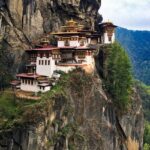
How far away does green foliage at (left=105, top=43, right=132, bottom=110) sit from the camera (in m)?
64.3

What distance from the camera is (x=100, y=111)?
60719 mm

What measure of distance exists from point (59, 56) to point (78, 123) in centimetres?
1025

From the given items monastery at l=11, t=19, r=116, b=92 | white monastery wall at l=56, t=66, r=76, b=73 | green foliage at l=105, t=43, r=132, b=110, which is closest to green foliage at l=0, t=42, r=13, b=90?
monastery at l=11, t=19, r=116, b=92

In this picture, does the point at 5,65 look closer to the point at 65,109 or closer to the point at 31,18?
the point at 31,18

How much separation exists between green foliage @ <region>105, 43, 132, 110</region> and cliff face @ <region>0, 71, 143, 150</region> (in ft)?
5.56

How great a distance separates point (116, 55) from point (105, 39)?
5.98m

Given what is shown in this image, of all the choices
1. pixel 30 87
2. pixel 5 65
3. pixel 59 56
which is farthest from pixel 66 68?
pixel 5 65

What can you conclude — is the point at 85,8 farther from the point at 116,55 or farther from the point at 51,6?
the point at 116,55

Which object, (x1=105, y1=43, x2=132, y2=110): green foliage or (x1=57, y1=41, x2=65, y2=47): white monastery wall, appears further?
(x1=57, y1=41, x2=65, y2=47): white monastery wall

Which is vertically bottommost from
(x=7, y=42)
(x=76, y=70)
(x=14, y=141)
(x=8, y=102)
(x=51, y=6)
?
(x=14, y=141)

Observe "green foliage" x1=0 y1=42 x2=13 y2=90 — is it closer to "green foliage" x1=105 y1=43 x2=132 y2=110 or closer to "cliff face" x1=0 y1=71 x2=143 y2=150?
"cliff face" x1=0 y1=71 x2=143 y2=150

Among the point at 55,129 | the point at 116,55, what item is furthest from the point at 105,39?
the point at 55,129

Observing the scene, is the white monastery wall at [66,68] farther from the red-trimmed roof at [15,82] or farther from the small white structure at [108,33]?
the small white structure at [108,33]

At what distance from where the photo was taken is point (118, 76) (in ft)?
213
